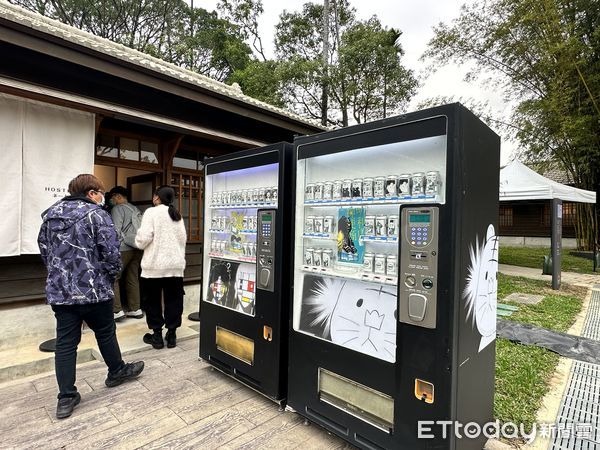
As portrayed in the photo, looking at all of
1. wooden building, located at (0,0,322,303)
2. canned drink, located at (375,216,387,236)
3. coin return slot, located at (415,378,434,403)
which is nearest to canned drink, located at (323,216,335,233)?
canned drink, located at (375,216,387,236)

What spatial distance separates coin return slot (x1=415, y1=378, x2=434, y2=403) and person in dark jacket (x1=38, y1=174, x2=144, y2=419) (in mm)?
2097

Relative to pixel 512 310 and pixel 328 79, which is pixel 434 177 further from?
pixel 328 79

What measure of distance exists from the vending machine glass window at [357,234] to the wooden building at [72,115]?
2.54 m

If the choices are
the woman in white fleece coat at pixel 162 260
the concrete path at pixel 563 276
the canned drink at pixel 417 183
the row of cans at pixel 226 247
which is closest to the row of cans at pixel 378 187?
the canned drink at pixel 417 183

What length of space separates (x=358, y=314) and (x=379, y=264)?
0.37 metres

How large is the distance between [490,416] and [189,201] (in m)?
4.39

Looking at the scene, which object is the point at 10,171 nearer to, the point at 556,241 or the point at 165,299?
the point at 165,299

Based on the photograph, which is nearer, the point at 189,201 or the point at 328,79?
the point at 189,201

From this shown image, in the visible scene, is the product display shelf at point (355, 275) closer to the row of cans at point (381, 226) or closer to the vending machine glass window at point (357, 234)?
the vending machine glass window at point (357, 234)

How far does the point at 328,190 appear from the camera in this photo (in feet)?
7.15

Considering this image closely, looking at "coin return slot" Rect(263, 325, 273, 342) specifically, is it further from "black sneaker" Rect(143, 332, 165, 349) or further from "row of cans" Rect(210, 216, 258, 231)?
"black sneaker" Rect(143, 332, 165, 349)

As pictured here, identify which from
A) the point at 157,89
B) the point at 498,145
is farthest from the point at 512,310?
the point at 157,89

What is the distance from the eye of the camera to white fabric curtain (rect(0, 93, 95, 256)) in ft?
10.2

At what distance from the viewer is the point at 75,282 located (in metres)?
2.16
